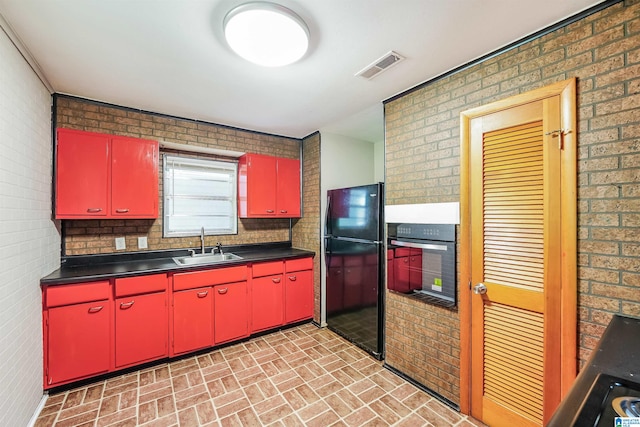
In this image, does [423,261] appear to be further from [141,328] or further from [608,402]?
[141,328]

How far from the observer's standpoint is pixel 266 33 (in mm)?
1532

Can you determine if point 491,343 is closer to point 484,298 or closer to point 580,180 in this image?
point 484,298

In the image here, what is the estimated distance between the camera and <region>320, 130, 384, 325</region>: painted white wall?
3537 mm

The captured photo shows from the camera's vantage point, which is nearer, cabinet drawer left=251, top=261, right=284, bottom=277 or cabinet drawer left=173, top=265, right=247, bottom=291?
cabinet drawer left=173, top=265, right=247, bottom=291

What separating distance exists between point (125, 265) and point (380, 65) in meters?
2.91

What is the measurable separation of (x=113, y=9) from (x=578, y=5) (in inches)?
96.7

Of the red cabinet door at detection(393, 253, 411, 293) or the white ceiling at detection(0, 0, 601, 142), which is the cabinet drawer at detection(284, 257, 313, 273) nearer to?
the red cabinet door at detection(393, 253, 411, 293)

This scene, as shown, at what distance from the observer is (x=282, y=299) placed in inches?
131

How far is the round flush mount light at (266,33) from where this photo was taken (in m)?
1.41

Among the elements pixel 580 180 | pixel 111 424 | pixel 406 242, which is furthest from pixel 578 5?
pixel 111 424

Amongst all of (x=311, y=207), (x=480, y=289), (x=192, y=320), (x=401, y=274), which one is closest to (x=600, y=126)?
(x=480, y=289)

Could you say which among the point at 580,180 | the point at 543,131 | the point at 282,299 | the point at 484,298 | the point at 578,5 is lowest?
the point at 282,299

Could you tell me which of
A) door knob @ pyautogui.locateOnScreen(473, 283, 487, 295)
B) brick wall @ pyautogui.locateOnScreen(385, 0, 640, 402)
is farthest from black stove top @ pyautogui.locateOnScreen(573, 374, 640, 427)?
door knob @ pyautogui.locateOnScreen(473, 283, 487, 295)

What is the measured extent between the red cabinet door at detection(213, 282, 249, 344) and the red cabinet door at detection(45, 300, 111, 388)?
909 mm
